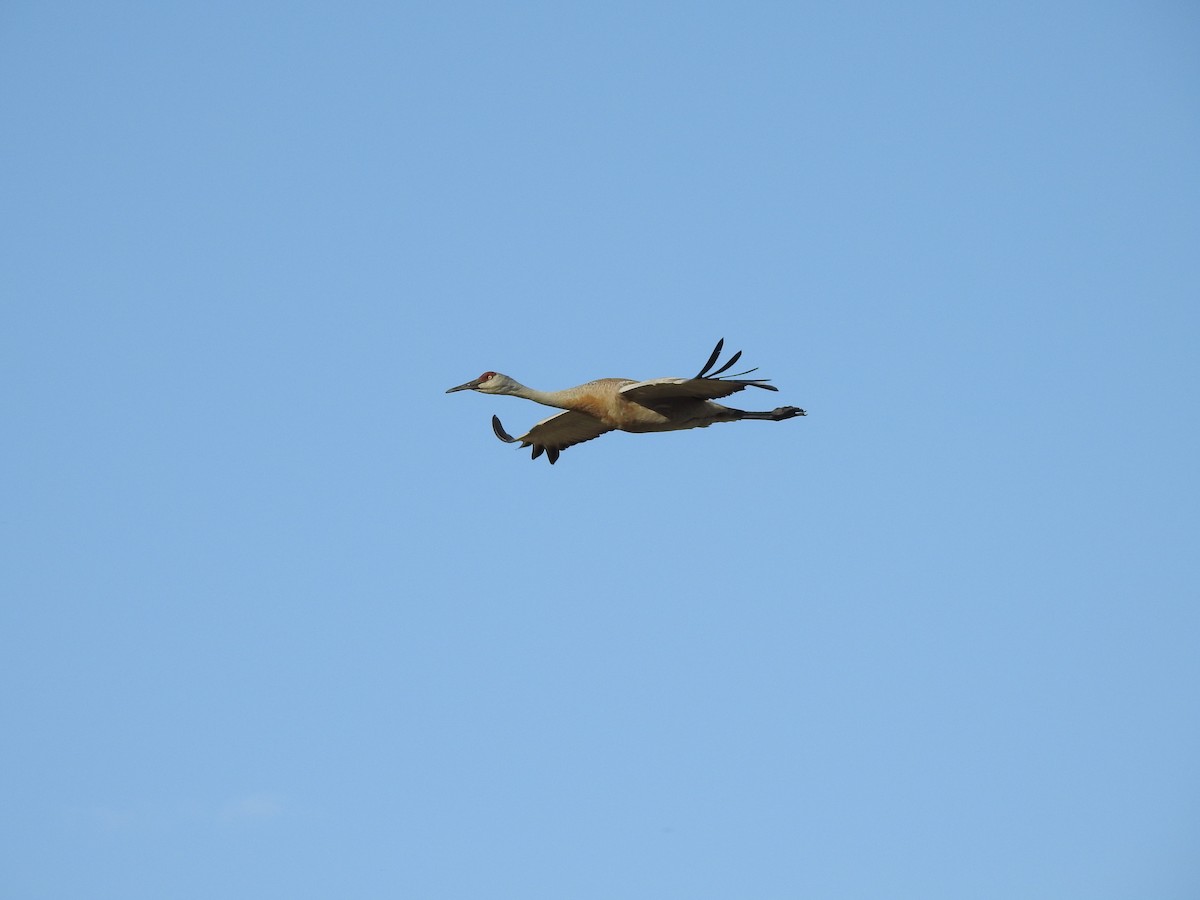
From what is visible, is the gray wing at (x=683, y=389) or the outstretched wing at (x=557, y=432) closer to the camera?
the gray wing at (x=683, y=389)

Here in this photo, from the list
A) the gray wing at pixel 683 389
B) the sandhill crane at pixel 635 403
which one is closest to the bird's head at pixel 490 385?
the sandhill crane at pixel 635 403

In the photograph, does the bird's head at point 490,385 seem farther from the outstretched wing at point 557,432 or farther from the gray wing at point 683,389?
the gray wing at point 683,389

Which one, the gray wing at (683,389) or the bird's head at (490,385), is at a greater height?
the bird's head at (490,385)

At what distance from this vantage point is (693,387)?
26.9 meters

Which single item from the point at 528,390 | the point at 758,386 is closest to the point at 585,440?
the point at 528,390

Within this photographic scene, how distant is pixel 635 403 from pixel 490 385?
10.5 ft

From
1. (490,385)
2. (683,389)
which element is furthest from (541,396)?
(683,389)

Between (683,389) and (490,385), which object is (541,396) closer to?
(490,385)

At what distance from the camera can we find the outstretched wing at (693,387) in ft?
85.7

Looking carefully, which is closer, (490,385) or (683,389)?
(683,389)

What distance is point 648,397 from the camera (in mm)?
27625

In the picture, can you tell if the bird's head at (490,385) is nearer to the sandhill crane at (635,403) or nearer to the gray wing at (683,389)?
the sandhill crane at (635,403)

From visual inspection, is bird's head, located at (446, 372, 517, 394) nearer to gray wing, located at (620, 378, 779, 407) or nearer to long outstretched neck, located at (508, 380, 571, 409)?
long outstretched neck, located at (508, 380, 571, 409)

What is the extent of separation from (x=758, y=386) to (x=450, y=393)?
6.71 metres
